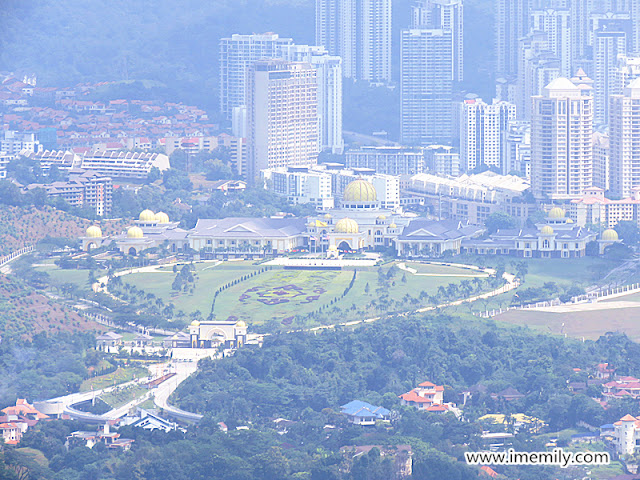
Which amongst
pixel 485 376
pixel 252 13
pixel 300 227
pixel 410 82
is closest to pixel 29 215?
pixel 300 227

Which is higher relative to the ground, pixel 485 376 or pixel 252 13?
pixel 252 13

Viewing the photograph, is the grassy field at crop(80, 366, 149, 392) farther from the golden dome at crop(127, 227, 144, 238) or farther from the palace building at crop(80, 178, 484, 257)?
the golden dome at crop(127, 227, 144, 238)

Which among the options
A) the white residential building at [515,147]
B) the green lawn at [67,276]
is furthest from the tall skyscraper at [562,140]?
the green lawn at [67,276]

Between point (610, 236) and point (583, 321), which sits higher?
point (610, 236)

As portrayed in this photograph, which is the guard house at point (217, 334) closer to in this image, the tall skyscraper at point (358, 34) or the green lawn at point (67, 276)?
the green lawn at point (67, 276)

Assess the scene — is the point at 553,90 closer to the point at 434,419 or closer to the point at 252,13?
the point at 434,419

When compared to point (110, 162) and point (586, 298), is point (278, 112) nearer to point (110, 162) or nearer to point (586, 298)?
point (110, 162)

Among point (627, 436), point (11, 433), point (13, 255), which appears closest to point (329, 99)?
point (13, 255)
